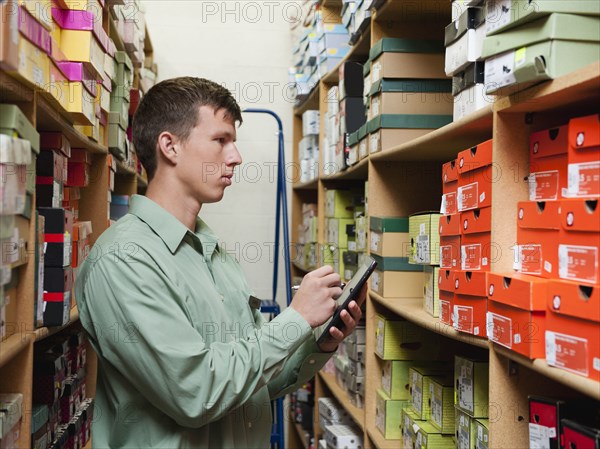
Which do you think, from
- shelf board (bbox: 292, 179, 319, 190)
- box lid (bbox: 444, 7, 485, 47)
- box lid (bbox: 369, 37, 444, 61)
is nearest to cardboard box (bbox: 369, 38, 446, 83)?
box lid (bbox: 369, 37, 444, 61)

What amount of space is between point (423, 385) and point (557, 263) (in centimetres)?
101

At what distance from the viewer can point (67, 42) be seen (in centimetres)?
195

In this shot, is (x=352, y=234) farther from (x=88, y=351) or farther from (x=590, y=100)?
(x=590, y=100)

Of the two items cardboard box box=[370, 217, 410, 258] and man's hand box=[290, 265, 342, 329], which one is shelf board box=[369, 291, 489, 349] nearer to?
cardboard box box=[370, 217, 410, 258]

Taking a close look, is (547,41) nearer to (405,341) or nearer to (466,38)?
(466,38)

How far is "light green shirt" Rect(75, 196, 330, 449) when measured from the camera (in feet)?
4.46

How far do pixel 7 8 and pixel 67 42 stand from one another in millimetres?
777

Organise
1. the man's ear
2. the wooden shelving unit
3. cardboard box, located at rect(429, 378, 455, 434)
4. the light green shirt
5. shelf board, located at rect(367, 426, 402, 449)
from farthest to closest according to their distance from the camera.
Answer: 1. shelf board, located at rect(367, 426, 402, 449)
2. cardboard box, located at rect(429, 378, 455, 434)
3. the man's ear
4. the light green shirt
5. the wooden shelving unit

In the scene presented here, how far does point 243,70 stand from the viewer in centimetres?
439

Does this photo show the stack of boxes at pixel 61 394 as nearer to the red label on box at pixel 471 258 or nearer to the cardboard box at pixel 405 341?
the cardboard box at pixel 405 341

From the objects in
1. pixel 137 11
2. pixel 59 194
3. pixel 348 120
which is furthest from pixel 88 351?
pixel 137 11

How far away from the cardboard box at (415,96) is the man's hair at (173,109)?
0.72m

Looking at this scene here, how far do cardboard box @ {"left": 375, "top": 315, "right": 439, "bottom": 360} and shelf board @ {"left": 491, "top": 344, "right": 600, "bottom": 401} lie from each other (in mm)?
982

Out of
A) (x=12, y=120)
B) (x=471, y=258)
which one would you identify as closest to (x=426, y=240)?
(x=471, y=258)
